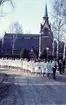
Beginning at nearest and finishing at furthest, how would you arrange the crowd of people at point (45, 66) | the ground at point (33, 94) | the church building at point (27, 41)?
the ground at point (33, 94) → the crowd of people at point (45, 66) → the church building at point (27, 41)

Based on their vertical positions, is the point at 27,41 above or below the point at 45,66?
below

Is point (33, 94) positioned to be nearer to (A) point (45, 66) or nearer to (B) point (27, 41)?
(A) point (45, 66)

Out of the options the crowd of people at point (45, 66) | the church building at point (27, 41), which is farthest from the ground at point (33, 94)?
the church building at point (27, 41)

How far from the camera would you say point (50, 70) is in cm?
3500

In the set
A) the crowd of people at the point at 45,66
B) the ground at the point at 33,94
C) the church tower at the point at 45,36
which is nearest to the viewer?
the ground at the point at 33,94

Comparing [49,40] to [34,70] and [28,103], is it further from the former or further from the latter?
[28,103]

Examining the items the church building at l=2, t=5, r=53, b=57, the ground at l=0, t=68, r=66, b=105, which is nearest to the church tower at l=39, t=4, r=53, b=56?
the church building at l=2, t=5, r=53, b=57

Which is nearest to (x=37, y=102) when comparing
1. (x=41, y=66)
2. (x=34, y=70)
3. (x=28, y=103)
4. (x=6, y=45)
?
(x=28, y=103)

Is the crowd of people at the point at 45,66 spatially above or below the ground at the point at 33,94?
below

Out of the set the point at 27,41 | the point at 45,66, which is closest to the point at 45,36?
the point at 27,41

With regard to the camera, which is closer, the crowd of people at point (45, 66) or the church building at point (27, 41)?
the crowd of people at point (45, 66)

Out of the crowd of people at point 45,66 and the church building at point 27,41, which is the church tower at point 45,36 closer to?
the church building at point 27,41

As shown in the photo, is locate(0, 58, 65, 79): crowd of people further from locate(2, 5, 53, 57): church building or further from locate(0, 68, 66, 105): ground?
locate(2, 5, 53, 57): church building

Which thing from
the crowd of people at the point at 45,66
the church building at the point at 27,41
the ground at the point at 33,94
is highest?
the ground at the point at 33,94
